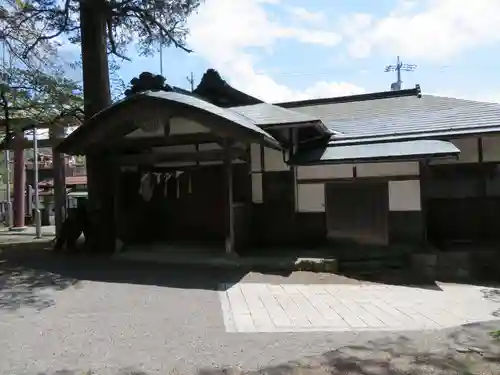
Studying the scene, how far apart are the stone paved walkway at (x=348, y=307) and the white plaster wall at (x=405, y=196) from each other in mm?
2390

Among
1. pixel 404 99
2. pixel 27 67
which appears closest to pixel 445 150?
pixel 404 99

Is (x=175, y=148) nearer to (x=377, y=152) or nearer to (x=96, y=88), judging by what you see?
(x=96, y=88)

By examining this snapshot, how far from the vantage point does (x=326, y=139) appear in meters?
12.3

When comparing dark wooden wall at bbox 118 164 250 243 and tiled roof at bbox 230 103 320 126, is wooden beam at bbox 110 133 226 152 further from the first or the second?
tiled roof at bbox 230 103 320 126

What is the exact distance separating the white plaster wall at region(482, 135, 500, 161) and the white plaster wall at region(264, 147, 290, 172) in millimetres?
4817

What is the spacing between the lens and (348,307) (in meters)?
7.11

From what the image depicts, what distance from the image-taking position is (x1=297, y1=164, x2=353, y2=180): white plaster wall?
37.3 ft

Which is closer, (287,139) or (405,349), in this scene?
(405,349)

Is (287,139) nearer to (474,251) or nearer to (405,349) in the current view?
(474,251)

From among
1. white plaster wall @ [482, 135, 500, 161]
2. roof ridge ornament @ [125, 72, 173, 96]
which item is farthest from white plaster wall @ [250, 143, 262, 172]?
white plaster wall @ [482, 135, 500, 161]

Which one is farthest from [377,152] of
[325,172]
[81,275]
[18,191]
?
[18,191]

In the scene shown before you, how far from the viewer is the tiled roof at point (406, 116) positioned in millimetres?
11383

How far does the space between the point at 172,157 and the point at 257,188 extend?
2643mm

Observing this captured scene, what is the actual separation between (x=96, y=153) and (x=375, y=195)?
7.10 metres
